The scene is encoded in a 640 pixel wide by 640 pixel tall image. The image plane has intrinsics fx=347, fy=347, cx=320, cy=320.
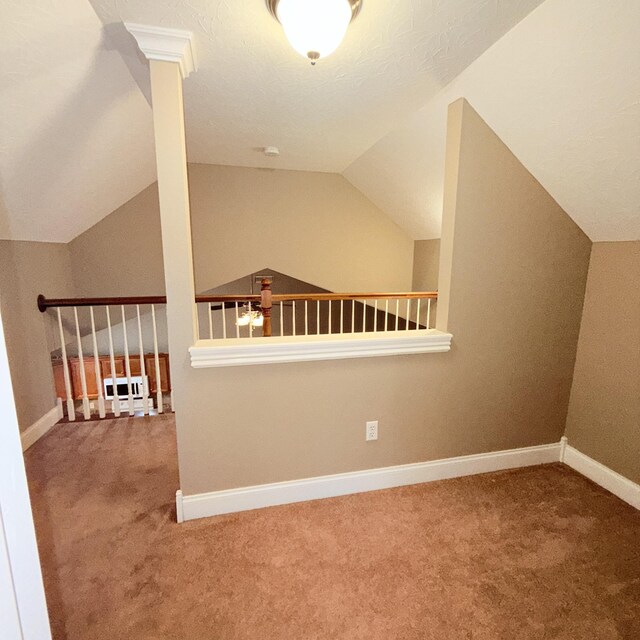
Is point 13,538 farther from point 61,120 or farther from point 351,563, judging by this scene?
point 61,120

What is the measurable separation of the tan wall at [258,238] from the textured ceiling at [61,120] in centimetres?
47

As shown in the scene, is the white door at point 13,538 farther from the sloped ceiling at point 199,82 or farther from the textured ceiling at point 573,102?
the textured ceiling at point 573,102

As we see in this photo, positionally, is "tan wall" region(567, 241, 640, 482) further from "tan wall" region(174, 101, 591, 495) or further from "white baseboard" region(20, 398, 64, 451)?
"white baseboard" region(20, 398, 64, 451)

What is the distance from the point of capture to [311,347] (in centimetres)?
180

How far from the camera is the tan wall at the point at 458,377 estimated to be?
180 cm

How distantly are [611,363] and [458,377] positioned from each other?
0.88 metres

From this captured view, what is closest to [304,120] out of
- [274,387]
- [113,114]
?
[113,114]

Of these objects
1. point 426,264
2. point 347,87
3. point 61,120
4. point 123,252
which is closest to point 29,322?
point 123,252

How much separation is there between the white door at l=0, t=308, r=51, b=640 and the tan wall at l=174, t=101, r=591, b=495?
1.11 metres

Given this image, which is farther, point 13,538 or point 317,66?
point 317,66

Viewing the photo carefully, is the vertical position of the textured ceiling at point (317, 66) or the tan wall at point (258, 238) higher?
the textured ceiling at point (317, 66)

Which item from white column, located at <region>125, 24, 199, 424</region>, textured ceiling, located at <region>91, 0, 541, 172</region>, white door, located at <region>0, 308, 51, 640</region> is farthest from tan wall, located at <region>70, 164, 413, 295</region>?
white door, located at <region>0, 308, 51, 640</region>

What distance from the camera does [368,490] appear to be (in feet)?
6.69

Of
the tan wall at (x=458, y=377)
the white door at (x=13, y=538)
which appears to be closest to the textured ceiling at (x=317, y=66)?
the tan wall at (x=458, y=377)
